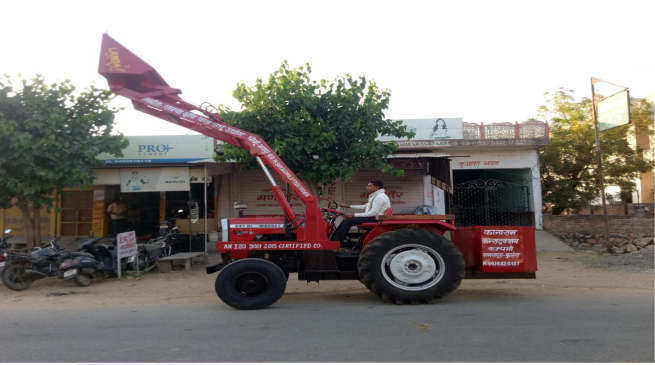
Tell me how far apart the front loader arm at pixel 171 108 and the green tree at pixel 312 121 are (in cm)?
245

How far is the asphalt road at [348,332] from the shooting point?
14.2 ft

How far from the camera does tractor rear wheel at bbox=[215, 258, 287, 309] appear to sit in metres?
6.29

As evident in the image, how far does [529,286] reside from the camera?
809 cm

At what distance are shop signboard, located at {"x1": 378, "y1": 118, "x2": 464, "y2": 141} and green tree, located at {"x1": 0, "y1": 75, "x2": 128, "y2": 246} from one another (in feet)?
29.8

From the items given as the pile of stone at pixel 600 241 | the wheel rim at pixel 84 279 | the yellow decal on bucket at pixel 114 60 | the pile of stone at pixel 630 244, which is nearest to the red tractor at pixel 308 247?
the yellow decal on bucket at pixel 114 60

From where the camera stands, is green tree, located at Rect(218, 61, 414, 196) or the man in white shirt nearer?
the man in white shirt

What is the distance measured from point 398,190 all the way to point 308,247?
8637 mm

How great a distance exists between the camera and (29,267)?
8.70m

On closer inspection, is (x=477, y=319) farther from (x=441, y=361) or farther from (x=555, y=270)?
(x=555, y=270)

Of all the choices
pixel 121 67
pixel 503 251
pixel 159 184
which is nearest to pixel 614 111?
pixel 503 251

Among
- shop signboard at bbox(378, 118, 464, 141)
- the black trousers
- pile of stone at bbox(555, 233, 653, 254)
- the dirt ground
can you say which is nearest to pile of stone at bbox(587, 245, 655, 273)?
the dirt ground

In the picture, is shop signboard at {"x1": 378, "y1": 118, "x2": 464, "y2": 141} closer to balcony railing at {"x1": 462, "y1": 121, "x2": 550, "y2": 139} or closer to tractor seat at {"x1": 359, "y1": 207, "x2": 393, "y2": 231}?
balcony railing at {"x1": 462, "y1": 121, "x2": 550, "y2": 139}

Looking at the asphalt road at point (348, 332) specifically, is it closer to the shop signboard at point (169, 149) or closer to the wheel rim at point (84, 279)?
the wheel rim at point (84, 279)

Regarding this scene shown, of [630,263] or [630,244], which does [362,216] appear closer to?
[630,263]
